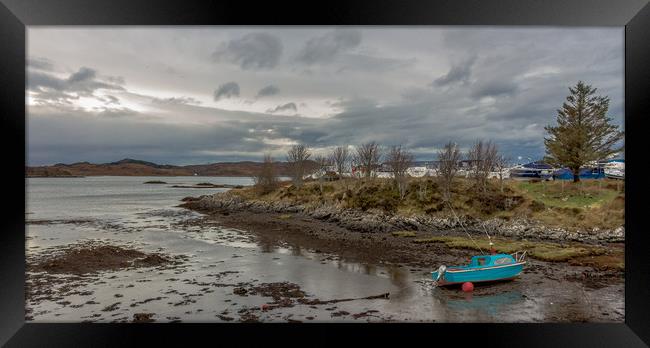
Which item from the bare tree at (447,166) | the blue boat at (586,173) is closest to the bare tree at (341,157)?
the bare tree at (447,166)

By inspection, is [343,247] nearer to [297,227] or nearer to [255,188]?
[297,227]

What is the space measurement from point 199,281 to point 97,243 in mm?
7730

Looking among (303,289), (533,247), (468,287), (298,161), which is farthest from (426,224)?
(298,161)

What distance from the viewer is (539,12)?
3621 millimetres

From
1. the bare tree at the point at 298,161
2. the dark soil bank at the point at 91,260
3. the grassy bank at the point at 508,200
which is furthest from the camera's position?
the bare tree at the point at 298,161

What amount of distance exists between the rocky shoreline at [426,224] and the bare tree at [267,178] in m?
5.87

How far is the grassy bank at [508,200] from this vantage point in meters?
14.7

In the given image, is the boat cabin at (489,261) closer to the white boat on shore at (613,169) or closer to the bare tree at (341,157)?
the white boat on shore at (613,169)

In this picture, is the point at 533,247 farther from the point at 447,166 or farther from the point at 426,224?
the point at 447,166

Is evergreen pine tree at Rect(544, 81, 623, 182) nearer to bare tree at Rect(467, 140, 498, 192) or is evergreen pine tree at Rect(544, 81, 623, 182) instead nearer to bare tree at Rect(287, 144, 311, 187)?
bare tree at Rect(467, 140, 498, 192)

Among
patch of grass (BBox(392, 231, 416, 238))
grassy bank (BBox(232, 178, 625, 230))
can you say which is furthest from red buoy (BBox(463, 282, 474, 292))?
grassy bank (BBox(232, 178, 625, 230))

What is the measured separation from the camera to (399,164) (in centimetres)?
2450

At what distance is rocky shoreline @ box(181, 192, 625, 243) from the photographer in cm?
1362

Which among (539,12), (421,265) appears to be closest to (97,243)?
(421,265)
